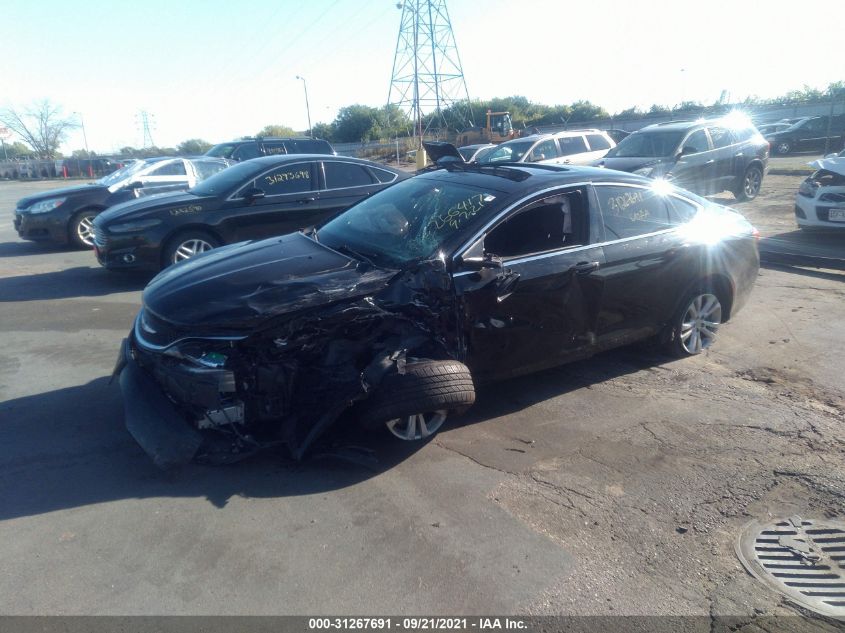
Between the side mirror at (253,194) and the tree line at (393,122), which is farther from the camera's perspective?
the tree line at (393,122)

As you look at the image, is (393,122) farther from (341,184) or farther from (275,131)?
(341,184)

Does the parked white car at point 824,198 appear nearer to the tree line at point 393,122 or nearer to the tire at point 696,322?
the tire at point 696,322

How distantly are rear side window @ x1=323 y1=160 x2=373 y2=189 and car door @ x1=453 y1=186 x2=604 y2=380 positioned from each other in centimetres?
488

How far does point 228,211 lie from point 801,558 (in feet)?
23.9

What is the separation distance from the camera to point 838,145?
28.3 m

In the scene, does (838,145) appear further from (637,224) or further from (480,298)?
(480,298)

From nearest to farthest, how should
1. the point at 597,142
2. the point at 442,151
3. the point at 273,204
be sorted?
the point at 442,151, the point at 273,204, the point at 597,142

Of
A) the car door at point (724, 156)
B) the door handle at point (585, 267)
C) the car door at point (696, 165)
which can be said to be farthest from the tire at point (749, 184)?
the door handle at point (585, 267)

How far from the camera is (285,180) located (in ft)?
28.6

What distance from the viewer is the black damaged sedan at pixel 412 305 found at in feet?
12.4

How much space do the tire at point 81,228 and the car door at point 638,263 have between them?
9341 mm

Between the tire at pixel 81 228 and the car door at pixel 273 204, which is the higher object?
the car door at pixel 273 204

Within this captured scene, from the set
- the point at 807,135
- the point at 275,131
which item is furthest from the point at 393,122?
the point at 807,135

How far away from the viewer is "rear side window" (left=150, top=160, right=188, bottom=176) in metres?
12.7
